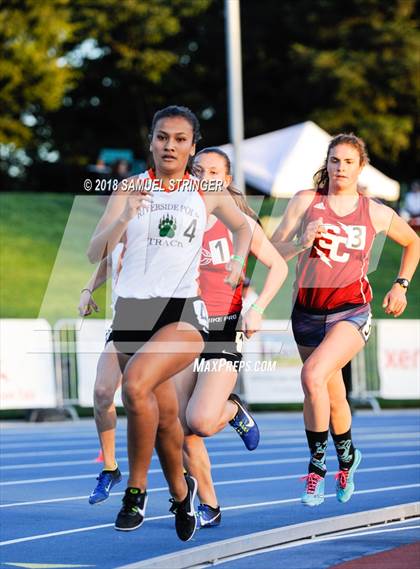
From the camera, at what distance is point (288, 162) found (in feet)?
93.2

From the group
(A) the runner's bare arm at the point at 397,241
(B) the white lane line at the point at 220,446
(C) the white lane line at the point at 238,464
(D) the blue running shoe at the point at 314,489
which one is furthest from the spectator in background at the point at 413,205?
(D) the blue running shoe at the point at 314,489

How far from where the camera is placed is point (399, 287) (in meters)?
8.63

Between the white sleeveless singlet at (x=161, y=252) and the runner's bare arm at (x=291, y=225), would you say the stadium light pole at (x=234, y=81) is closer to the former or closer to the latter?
the runner's bare arm at (x=291, y=225)

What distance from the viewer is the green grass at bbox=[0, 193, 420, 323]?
26453mm

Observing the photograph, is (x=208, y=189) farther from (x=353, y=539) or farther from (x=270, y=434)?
(x=270, y=434)

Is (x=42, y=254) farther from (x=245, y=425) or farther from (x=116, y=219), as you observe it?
(x=116, y=219)

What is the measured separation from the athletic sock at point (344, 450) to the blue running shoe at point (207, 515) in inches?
34.8

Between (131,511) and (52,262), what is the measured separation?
2338 cm

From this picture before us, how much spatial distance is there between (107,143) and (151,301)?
4483 centimetres

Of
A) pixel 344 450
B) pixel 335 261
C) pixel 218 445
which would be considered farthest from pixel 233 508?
A: pixel 218 445

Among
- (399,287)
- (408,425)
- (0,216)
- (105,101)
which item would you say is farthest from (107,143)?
(399,287)

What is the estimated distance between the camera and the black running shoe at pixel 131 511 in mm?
6953

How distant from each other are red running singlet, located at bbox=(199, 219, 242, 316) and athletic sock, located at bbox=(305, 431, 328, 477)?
0.95 metres

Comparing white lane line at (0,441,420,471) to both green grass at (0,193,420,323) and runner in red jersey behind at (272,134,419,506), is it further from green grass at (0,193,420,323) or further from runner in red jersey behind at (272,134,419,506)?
green grass at (0,193,420,323)
